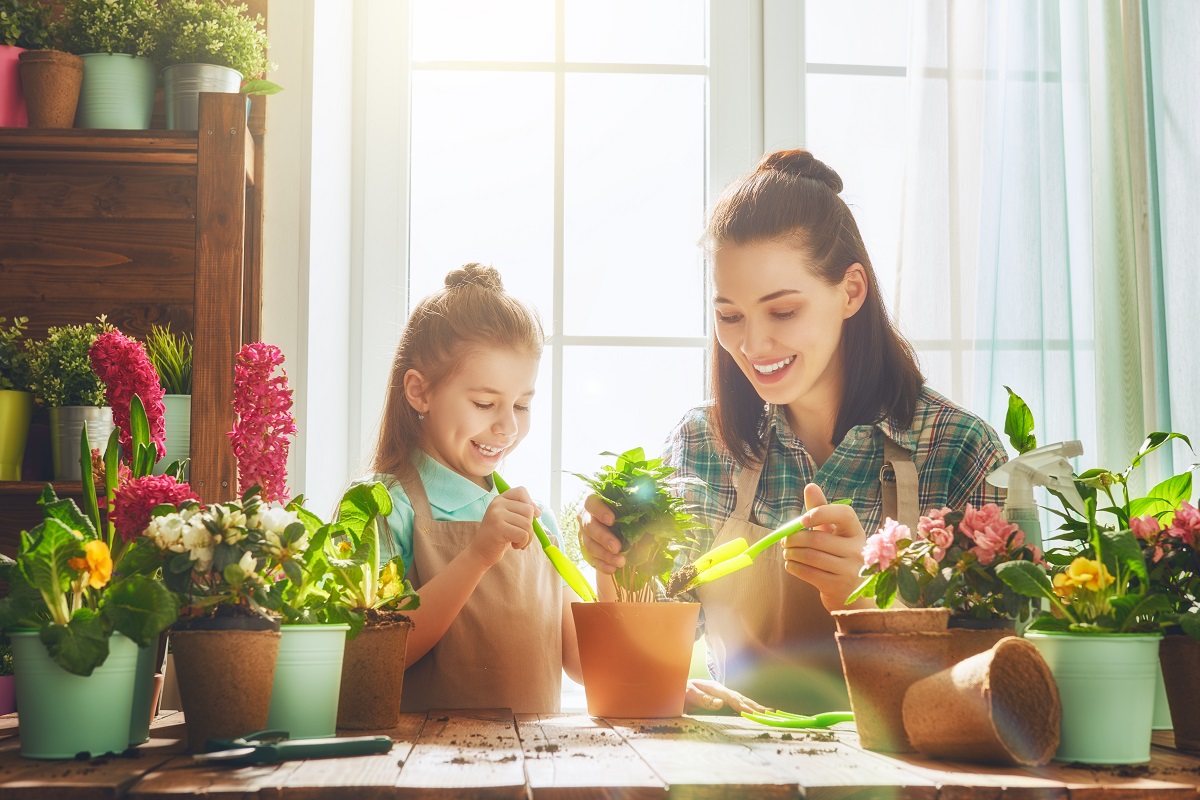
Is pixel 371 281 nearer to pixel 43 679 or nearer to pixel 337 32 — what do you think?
pixel 337 32

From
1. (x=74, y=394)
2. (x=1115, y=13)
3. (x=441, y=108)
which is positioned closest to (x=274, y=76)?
(x=441, y=108)

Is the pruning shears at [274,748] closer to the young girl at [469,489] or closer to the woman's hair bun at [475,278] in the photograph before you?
the young girl at [469,489]

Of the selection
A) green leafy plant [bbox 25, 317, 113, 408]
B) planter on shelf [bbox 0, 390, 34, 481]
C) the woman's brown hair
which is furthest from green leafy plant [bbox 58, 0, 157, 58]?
the woman's brown hair

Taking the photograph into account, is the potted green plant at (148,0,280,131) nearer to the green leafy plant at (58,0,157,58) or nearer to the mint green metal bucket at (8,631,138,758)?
the green leafy plant at (58,0,157,58)

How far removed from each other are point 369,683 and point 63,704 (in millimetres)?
265

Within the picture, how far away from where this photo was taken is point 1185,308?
1.71 metres

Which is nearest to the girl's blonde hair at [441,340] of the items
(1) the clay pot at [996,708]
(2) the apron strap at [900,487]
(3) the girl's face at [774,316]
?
(3) the girl's face at [774,316]

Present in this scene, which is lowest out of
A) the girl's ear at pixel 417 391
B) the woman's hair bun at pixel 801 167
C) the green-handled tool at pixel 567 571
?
the green-handled tool at pixel 567 571

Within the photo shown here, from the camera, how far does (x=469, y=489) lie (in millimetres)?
1559

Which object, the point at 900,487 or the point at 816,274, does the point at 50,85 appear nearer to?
the point at 816,274

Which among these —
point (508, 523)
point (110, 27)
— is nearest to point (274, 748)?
point (508, 523)

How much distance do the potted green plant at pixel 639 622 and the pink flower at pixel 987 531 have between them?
0.92ft

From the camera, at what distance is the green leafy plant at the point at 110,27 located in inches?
67.2

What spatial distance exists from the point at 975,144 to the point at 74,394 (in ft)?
5.30
